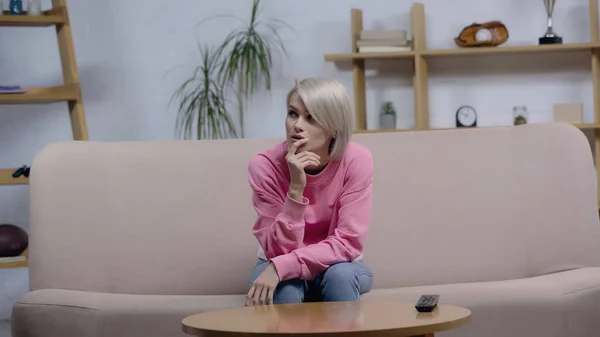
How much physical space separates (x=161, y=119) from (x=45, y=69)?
70cm

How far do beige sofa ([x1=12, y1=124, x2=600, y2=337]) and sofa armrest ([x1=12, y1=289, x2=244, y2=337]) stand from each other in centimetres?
28

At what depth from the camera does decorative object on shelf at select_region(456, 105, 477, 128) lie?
197 inches

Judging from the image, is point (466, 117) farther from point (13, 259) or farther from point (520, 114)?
point (13, 259)

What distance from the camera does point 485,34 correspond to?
4.85m

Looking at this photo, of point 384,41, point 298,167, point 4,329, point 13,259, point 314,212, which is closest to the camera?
point 298,167

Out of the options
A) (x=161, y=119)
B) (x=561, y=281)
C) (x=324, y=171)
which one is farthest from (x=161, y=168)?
(x=161, y=119)

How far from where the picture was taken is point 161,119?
→ 205 inches

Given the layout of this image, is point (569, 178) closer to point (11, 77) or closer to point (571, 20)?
point (571, 20)

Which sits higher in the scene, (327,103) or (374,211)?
→ (327,103)

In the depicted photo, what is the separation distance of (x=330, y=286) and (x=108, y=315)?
0.68 meters

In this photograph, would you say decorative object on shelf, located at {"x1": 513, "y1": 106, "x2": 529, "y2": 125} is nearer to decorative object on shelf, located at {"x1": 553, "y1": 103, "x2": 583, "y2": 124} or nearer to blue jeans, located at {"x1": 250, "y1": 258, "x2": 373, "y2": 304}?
decorative object on shelf, located at {"x1": 553, "y1": 103, "x2": 583, "y2": 124}

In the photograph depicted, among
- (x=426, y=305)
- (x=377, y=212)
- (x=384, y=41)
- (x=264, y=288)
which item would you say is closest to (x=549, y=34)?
(x=384, y=41)

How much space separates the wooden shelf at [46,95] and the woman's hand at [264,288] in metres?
2.48

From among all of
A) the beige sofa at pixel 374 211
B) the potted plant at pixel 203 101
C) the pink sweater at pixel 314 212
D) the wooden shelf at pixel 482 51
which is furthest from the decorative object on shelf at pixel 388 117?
the pink sweater at pixel 314 212
